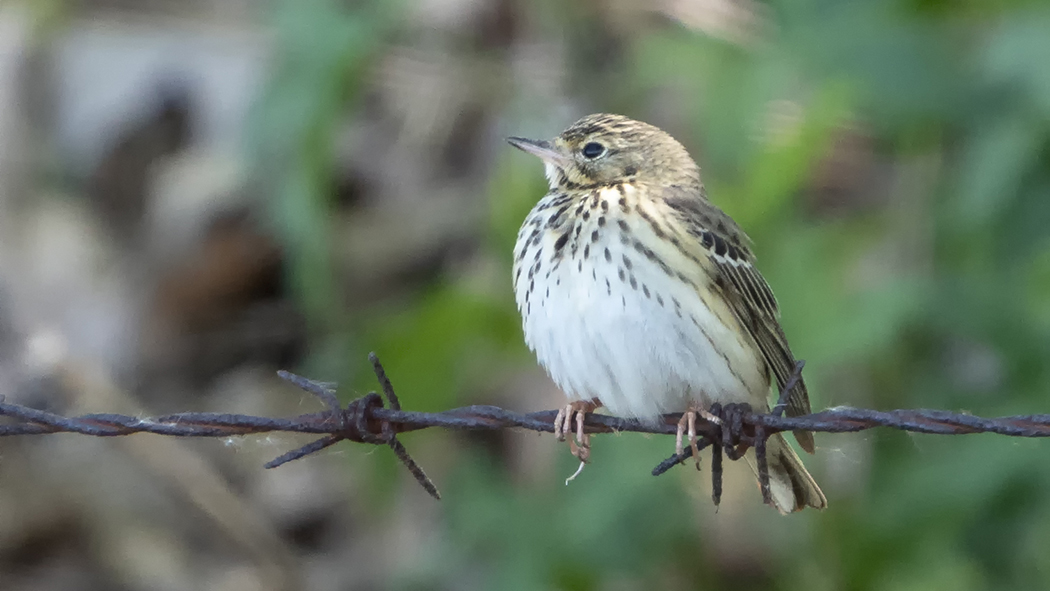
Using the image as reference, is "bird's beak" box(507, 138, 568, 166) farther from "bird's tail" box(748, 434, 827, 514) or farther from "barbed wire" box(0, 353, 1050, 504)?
"barbed wire" box(0, 353, 1050, 504)

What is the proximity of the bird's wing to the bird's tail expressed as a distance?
10cm

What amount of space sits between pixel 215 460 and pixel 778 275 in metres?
4.45

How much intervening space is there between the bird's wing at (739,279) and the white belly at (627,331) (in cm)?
10

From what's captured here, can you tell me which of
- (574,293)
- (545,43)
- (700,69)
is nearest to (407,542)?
(545,43)

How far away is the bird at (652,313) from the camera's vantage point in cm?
387

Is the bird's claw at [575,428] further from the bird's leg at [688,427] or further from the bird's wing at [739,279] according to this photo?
the bird's wing at [739,279]

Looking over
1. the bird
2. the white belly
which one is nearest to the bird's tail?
the bird

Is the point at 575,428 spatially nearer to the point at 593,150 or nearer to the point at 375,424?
the point at 375,424

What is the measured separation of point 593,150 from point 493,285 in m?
0.70

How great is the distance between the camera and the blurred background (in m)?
4.76

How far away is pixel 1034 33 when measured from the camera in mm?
4391

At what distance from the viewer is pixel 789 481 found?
13.4 ft

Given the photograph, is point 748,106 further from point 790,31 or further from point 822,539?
point 822,539

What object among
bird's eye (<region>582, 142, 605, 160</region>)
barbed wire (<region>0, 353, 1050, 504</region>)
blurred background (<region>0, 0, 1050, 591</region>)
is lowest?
blurred background (<region>0, 0, 1050, 591</region>)
